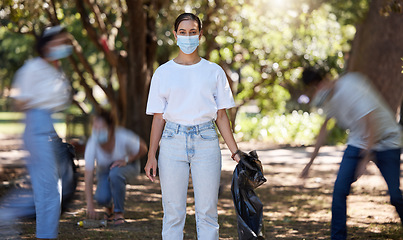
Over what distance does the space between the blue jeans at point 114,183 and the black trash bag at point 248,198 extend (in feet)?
8.24

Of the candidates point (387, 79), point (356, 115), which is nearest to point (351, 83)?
point (356, 115)

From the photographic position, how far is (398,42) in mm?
11055

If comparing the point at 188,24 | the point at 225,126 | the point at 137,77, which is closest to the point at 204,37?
the point at 137,77

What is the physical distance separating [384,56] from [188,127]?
24.3 feet

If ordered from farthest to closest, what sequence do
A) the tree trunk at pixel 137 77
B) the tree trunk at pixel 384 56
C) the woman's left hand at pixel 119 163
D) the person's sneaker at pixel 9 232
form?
the tree trunk at pixel 137 77 < the tree trunk at pixel 384 56 < the woman's left hand at pixel 119 163 < the person's sneaker at pixel 9 232

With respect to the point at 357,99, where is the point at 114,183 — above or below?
below

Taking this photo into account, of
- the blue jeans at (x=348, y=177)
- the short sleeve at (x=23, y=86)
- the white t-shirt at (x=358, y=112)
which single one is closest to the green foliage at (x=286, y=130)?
the blue jeans at (x=348, y=177)

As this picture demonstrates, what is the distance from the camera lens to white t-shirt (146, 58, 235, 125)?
4590 millimetres

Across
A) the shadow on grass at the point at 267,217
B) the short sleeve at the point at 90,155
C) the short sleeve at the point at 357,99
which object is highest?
the short sleeve at the point at 357,99

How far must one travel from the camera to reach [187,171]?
4.70m

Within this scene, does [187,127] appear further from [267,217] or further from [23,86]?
[267,217]

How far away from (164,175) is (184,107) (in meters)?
0.52

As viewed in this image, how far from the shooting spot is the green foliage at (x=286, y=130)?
22.0 metres

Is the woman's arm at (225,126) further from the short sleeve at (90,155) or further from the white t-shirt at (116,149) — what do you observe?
the short sleeve at (90,155)
